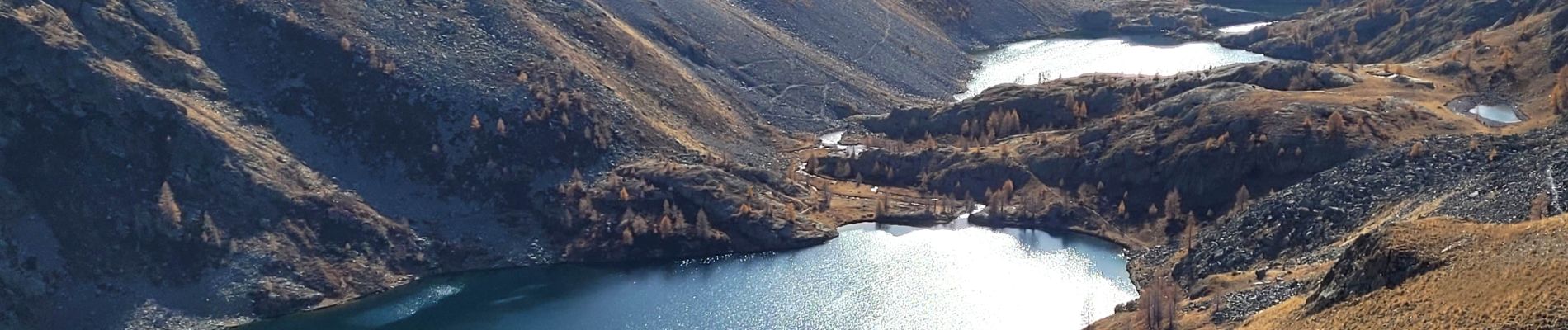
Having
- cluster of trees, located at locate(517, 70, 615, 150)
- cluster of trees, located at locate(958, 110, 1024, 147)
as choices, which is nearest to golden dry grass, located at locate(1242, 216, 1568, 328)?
cluster of trees, located at locate(517, 70, 615, 150)

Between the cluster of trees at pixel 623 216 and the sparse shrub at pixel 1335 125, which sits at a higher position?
the sparse shrub at pixel 1335 125

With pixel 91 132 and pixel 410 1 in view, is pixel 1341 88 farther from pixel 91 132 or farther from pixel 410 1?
pixel 91 132

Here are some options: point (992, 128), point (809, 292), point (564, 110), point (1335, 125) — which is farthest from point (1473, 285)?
point (564, 110)

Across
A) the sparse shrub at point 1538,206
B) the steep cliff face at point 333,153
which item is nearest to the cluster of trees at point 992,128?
the steep cliff face at point 333,153

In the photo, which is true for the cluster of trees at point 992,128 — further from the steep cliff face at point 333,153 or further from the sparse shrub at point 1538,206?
the sparse shrub at point 1538,206

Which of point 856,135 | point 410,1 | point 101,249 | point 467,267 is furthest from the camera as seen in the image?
point 856,135

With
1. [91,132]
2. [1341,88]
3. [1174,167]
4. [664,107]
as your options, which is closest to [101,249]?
[91,132]

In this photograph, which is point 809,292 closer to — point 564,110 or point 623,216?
point 623,216
